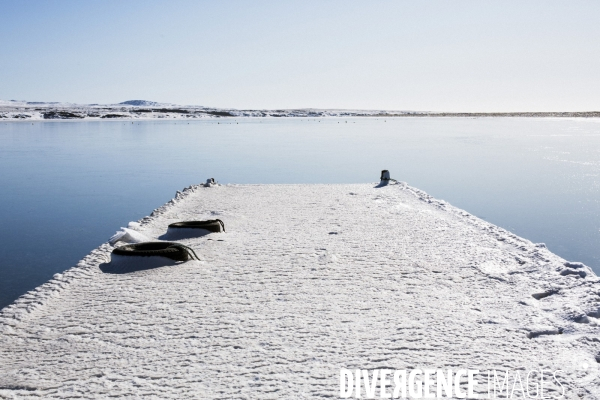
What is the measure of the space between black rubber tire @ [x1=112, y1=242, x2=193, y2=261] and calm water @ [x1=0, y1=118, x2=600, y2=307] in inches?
44.9

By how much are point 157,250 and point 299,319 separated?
272 centimetres

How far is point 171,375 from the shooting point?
358 cm

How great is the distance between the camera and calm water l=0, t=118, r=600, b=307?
8156 millimetres

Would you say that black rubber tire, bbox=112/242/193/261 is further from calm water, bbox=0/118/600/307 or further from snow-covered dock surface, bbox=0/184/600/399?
calm water, bbox=0/118/600/307

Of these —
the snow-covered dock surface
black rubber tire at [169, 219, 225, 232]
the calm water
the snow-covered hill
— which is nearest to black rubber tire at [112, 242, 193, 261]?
the snow-covered dock surface

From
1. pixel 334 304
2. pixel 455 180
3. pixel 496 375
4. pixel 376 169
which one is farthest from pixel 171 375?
pixel 376 169

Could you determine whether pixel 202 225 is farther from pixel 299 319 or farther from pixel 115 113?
pixel 115 113

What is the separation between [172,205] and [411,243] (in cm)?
569

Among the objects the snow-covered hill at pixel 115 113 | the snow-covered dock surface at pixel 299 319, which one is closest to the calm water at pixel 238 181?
the snow-covered dock surface at pixel 299 319

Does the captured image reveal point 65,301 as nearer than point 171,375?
No

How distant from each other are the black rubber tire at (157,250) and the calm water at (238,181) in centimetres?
114

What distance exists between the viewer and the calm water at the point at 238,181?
8.16 metres

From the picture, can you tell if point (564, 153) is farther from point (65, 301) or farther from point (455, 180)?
point (65, 301)

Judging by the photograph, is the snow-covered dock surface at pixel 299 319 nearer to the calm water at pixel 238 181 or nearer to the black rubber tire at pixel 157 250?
the black rubber tire at pixel 157 250
